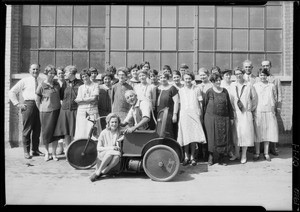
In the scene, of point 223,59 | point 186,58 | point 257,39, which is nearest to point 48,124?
point 186,58

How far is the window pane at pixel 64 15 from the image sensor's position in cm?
724

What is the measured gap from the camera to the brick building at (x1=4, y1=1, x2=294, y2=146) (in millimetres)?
7433

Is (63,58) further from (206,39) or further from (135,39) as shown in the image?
(206,39)

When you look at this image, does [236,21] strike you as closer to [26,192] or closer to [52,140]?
[52,140]

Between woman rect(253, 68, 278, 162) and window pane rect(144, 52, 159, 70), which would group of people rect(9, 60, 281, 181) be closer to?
woman rect(253, 68, 278, 162)

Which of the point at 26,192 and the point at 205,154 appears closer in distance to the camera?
the point at 26,192

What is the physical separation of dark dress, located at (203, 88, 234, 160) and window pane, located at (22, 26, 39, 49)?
3661 mm

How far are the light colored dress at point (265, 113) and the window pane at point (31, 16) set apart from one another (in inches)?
170

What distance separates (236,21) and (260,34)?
53cm

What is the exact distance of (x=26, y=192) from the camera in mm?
4723

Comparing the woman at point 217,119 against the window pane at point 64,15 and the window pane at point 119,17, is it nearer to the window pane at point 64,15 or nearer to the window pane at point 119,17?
the window pane at point 119,17

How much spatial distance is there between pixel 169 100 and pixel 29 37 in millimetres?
3413

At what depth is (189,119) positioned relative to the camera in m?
6.03
